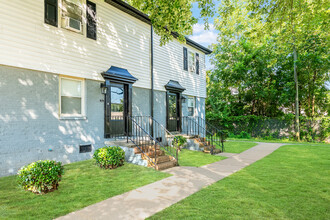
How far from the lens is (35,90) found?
565cm

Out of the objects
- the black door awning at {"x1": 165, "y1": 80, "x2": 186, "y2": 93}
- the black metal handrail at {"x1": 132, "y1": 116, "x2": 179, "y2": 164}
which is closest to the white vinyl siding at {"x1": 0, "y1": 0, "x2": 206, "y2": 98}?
the black door awning at {"x1": 165, "y1": 80, "x2": 186, "y2": 93}

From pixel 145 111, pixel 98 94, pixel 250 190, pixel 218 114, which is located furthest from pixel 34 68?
pixel 218 114

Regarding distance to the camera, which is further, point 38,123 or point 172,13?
point 172,13

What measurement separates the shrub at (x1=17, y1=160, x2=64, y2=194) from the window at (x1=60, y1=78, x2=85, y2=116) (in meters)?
2.52

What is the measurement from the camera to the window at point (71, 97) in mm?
6354

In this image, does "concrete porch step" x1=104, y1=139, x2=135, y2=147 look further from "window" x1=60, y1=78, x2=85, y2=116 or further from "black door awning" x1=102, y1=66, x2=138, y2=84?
"black door awning" x1=102, y1=66, x2=138, y2=84

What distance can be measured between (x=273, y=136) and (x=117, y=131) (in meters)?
14.4

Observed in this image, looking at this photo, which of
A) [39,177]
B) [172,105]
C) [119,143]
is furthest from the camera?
[172,105]

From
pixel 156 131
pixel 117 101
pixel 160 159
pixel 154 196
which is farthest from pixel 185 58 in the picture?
pixel 154 196

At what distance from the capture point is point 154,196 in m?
3.98

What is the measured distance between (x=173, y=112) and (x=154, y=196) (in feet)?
23.8

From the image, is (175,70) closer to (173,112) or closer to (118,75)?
(173,112)

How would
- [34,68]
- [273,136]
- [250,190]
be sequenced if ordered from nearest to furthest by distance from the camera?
[250,190]
[34,68]
[273,136]

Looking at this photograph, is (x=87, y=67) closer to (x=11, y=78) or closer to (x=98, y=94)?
(x=98, y=94)
